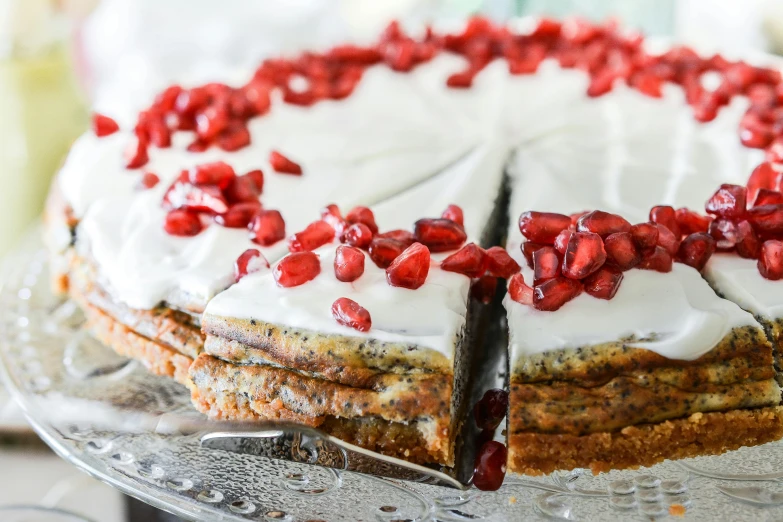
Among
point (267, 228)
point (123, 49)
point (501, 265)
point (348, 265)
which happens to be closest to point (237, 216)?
point (267, 228)

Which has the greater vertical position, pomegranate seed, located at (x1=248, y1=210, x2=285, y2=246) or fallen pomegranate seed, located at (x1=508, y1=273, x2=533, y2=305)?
pomegranate seed, located at (x1=248, y1=210, x2=285, y2=246)

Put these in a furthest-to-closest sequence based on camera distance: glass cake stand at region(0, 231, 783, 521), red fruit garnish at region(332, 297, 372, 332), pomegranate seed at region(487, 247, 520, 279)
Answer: pomegranate seed at region(487, 247, 520, 279) → red fruit garnish at region(332, 297, 372, 332) → glass cake stand at region(0, 231, 783, 521)

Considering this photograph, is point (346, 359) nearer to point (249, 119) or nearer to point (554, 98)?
point (249, 119)

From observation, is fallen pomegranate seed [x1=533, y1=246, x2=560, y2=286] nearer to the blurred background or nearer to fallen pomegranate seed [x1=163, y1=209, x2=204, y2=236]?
fallen pomegranate seed [x1=163, y1=209, x2=204, y2=236]

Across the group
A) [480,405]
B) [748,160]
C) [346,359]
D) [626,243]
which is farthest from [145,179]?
[748,160]

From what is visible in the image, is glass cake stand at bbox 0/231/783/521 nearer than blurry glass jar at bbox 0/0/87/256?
Yes

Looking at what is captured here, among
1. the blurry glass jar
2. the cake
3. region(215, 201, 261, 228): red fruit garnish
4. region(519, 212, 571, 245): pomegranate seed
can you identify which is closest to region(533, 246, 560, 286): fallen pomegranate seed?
the cake

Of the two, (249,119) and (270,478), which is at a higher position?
(249,119)

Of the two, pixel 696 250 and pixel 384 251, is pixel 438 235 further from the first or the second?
pixel 696 250
